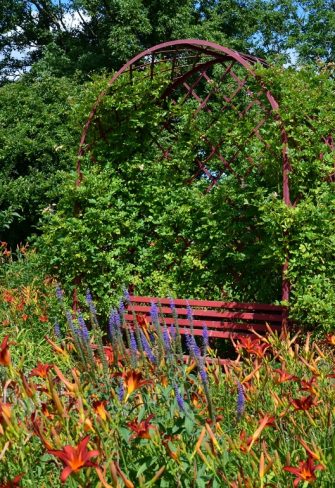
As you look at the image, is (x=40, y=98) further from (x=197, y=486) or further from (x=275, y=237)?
(x=197, y=486)

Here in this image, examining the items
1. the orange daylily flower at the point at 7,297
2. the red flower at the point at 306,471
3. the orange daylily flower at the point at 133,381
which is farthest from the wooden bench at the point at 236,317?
the red flower at the point at 306,471

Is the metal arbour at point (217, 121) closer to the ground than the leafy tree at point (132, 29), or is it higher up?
closer to the ground

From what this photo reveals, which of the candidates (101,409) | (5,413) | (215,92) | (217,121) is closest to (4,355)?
(5,413)

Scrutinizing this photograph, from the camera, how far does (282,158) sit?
4148mm

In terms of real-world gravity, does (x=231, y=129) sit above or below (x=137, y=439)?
above

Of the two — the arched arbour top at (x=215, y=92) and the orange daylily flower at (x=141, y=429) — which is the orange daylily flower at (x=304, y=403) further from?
the arched arbour top at (x=215, y=92)

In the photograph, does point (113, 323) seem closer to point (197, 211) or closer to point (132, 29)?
point (197, 211)

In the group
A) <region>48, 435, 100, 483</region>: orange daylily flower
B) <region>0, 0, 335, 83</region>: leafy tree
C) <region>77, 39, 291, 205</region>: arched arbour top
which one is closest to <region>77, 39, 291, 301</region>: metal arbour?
<region>77, 39, 291, 205</region>: arched arbour top

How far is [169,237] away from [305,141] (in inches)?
60.7

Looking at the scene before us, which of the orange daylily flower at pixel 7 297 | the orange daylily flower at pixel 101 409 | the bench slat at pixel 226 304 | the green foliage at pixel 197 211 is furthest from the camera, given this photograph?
the orange daylily flower at pixel 7 297

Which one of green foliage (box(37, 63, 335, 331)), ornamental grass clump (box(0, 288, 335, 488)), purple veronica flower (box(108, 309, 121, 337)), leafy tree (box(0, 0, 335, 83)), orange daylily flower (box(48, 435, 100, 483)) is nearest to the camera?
orange daylily flower (box(48, 435, 100, 483))

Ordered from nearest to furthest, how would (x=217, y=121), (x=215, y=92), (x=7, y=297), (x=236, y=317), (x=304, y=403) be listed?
(x=304, y=403) < (x=236, y=317) < (x=217, y=121) < (x=215, y=92) < (x=7, y=297)


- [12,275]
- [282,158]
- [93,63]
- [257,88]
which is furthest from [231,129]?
[93,63]

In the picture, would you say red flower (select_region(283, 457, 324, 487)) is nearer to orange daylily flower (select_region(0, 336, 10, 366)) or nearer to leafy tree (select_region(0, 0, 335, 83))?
orange daylily flower (select_region(0, 336, 10, 366))
